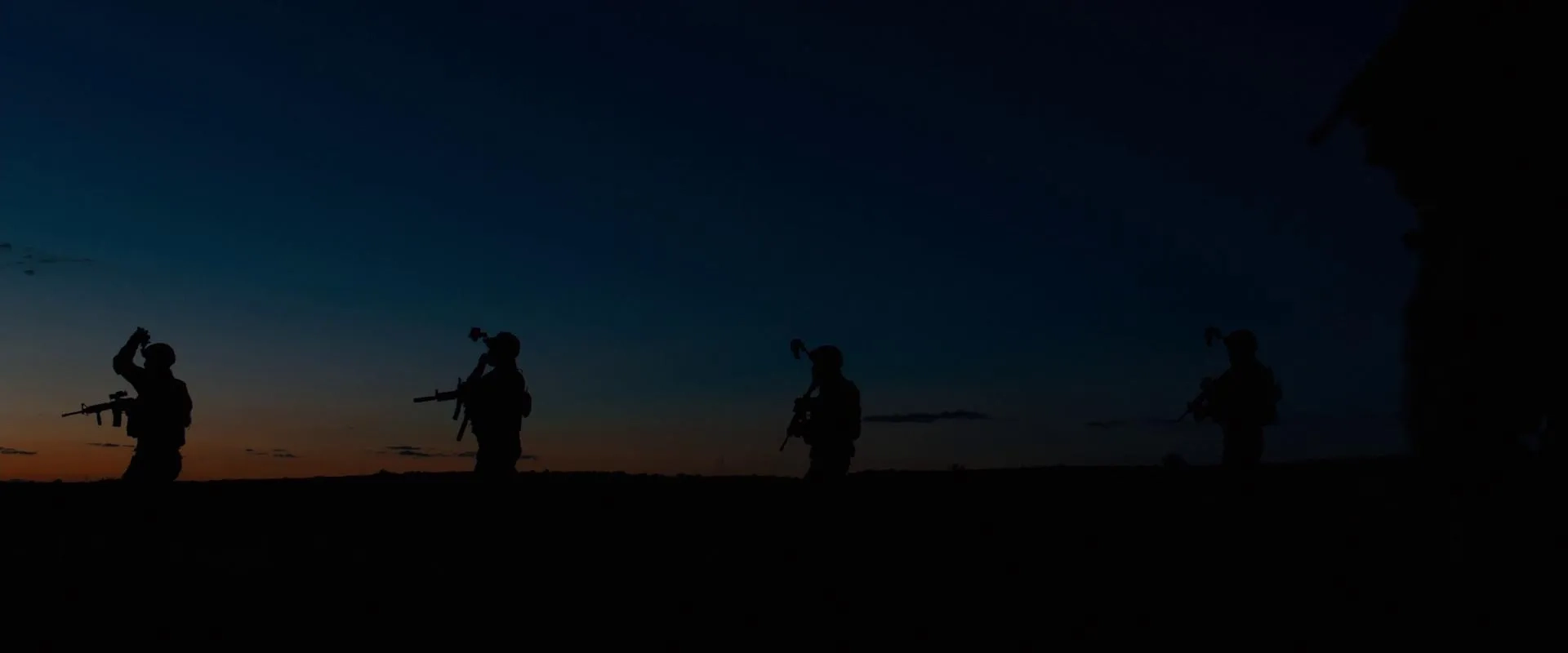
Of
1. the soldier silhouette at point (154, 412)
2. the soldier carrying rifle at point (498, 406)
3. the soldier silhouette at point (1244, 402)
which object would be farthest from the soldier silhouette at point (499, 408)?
the soldier silhouette at point (1244, 402)

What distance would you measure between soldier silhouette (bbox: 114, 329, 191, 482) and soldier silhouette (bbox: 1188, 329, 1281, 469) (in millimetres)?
13274

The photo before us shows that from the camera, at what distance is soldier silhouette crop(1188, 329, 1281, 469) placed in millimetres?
14312

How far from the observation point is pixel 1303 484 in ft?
34.3

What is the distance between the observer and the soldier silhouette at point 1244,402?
1431cm

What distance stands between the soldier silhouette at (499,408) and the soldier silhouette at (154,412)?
12.7 ft

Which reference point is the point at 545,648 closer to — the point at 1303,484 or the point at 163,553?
the point at 163,553

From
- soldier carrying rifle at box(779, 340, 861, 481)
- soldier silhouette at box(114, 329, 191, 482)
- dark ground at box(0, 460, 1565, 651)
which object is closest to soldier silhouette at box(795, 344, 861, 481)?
soldier carrying rifle at box(779, 340, 861, 481)

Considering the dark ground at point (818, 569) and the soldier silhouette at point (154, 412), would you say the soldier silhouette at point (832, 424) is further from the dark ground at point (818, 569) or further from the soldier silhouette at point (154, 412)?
the soldier silhouette at point (154, 412)

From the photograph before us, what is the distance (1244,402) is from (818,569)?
332 inches

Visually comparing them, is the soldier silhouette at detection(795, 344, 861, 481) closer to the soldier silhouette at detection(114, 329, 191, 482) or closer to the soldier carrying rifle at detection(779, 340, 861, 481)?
the soldier carrying rifle at detection(779, 340, 861, 481)

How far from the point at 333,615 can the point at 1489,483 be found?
692cm

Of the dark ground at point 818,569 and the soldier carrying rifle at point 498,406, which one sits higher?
the soldier carrying rifle at point 498,406

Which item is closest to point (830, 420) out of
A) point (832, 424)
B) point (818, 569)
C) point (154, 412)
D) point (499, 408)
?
point (832, 424)

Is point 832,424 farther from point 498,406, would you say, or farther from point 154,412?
point 154,412
